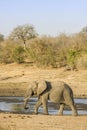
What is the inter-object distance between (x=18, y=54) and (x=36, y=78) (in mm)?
9514

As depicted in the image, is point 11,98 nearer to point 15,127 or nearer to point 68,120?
point 68,120

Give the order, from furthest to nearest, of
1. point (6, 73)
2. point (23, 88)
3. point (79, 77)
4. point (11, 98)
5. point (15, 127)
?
point (6, 73) → point (79, 77) → point (23, 88) → point (11, 98) → point (15, 127)

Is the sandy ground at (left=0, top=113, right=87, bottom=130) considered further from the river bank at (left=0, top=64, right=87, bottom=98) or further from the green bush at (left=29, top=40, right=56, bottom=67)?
the green bush at (left=29, top=40, right=56, bottom=67)

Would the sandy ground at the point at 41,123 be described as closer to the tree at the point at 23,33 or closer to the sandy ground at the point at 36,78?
the sandy ground at the point at 36,78

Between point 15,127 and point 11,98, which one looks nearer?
point 15,127

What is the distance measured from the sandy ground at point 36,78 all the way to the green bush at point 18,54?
110 cm

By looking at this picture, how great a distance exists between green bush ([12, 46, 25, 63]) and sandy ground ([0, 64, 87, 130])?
1.10 meters

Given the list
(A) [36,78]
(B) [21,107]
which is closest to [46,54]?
(A) [36,78]

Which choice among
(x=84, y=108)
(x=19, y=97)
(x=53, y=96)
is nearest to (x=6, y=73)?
(x=19, y=97)

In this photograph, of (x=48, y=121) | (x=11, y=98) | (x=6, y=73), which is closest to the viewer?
(x=48, y=121)

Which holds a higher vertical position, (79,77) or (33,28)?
(33,28)

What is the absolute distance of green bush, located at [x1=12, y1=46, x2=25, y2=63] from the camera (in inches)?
1866

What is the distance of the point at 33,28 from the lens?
64.9 meters

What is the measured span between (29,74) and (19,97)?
8.95 m
